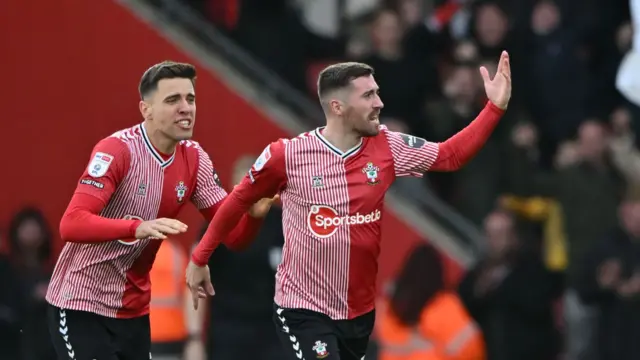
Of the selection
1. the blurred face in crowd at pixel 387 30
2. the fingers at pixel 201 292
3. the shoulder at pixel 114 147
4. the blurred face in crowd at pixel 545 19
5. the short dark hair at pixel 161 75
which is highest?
the blurred face in crowd at pixel 545 19

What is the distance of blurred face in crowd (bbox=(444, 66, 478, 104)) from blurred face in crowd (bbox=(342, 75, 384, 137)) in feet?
20.5

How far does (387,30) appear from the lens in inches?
596

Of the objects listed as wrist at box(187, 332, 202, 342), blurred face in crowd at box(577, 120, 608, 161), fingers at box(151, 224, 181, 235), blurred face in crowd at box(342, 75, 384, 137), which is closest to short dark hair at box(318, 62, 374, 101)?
blurred face in crowd at box(342, 75, 384, 137)

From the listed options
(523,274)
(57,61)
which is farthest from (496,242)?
(57,61)

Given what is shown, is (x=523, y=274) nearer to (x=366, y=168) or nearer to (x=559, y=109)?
(x=559, y=109)

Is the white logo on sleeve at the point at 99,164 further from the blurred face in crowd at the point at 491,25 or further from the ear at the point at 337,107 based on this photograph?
the blurred face in crowd at the point at 491,25

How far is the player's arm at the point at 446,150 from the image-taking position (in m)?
8.97

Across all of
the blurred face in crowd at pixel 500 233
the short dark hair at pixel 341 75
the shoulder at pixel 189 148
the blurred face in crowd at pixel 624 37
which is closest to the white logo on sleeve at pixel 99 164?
the shoulder at pixel 189 148

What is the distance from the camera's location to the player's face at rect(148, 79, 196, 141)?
8.90 m

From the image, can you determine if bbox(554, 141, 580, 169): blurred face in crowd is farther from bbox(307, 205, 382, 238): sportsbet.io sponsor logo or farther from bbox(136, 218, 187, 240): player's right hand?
bbox(136, 218, 187, 240): player's right hand

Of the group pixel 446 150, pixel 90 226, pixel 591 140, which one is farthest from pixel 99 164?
pixel 591 140

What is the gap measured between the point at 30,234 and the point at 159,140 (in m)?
5.24

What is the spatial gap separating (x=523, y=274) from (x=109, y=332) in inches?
231

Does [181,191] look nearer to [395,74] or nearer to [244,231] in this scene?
[244,231]
